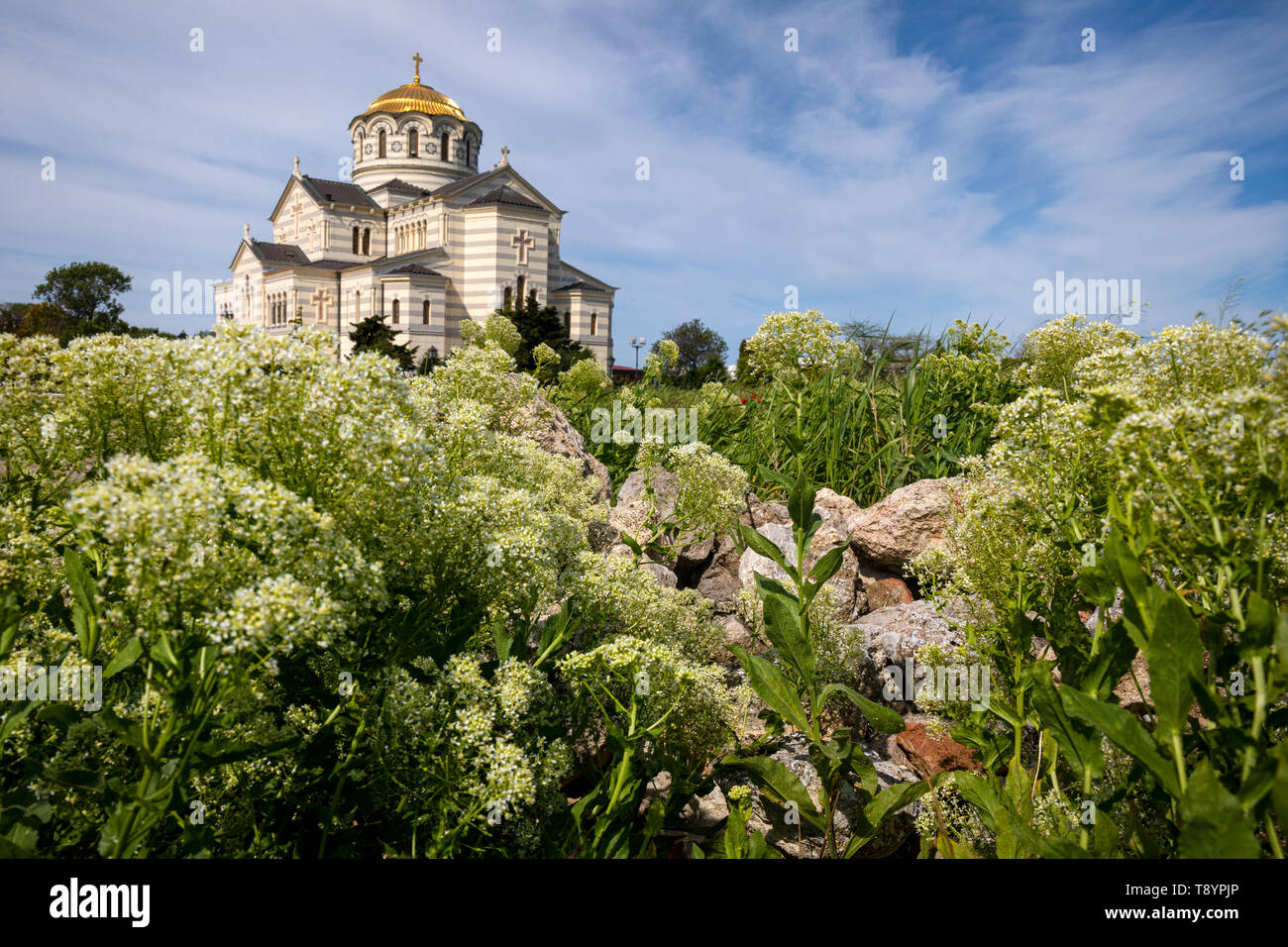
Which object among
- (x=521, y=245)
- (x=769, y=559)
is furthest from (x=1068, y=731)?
(x=521, y=245)

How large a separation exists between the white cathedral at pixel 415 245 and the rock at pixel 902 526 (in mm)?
49381

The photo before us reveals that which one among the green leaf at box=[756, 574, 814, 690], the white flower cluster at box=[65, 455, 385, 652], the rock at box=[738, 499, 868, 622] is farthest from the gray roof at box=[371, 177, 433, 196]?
the white flower cluster at box=[65, 455, 385, 652]

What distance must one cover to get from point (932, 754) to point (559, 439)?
371 centimetres

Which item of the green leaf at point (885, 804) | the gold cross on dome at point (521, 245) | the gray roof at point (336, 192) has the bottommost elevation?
the green leaf at point (885, 804)

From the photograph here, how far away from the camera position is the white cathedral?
182 ft

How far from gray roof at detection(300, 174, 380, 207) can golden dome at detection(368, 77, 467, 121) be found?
25.4ft

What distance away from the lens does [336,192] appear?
64.5 metres

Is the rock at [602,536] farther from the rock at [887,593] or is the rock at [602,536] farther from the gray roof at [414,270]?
the gray roof at [414,270]

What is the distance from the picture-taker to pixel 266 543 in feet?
4.50

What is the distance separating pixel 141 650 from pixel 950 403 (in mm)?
6573

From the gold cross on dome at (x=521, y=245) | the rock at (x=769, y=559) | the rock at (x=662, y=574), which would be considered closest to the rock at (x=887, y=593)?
the rock at (x=769, y=559)

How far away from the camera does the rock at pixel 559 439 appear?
5.29 metres

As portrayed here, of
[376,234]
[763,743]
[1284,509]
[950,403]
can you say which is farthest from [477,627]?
[376,234]
